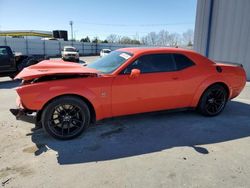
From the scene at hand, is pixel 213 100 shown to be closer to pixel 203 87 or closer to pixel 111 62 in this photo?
pixel 203 87

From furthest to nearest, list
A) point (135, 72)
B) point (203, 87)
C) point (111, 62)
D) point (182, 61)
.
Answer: point (203, 87) → point (182, 61) → point (111, 62) → point (135, 72)

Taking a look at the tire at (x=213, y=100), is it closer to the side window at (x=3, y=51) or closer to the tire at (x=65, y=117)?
the tire at (x=65, y=117)

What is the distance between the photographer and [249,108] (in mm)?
6230

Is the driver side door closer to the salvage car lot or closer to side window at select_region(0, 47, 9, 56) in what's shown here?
the salvage car lot

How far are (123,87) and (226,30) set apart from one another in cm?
959

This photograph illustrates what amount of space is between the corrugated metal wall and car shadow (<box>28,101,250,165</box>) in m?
7.01

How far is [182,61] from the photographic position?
16.3 feet

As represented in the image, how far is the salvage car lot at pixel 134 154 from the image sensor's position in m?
2.97

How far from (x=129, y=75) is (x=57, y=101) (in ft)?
4.46

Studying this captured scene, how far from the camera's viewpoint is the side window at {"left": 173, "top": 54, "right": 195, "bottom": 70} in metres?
4.90

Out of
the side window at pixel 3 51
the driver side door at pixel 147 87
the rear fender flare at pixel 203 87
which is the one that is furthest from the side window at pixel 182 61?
the side window at pixel 3 51

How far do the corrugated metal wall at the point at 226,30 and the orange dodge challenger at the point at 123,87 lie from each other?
6712 mm

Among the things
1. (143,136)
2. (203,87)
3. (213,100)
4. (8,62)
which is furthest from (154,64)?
(8,62)

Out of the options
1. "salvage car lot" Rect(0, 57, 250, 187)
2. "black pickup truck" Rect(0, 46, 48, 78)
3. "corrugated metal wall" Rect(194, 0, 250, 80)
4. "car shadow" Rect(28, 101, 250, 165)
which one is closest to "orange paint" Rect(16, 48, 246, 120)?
"car shadow" Rect(28, 101, 250, 165)
